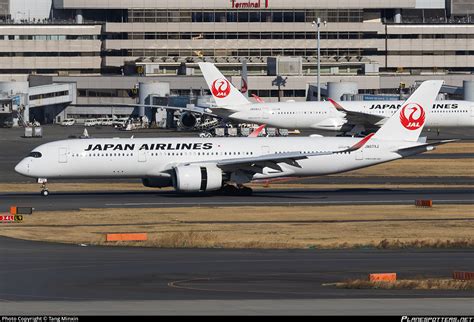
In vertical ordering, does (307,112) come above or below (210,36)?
below

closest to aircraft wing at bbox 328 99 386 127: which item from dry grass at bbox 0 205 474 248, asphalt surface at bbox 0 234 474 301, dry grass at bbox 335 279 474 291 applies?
dry grass at bbox 0 205 474 248

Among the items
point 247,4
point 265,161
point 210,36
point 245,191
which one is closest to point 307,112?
point 245,191

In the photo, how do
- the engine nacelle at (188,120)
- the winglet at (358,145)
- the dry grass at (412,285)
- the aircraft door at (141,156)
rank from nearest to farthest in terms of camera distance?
the dry grass at (412,285) → the aircraft door at (141,156) → the winglet at (358,145) → the engine nacelle at (188,120)

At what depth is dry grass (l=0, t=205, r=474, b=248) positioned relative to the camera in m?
54.1

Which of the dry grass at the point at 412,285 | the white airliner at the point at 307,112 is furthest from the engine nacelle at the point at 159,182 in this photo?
the white airliner at the point at 307,112

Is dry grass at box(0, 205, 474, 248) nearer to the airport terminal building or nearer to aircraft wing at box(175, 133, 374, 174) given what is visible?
aircraft wing at box(175, 133, 374, 174)

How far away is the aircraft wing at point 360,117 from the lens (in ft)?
404

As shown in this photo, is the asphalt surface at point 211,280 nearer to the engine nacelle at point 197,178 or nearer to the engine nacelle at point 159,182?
the engine nacelle at point 197,178

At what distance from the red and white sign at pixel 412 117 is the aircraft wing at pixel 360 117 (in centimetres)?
4371

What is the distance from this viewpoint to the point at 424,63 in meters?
200

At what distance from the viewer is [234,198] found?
74.2 metres

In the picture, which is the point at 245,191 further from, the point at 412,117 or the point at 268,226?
the point at 268,226

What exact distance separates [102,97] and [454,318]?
6100 inches

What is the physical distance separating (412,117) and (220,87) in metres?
49.8
